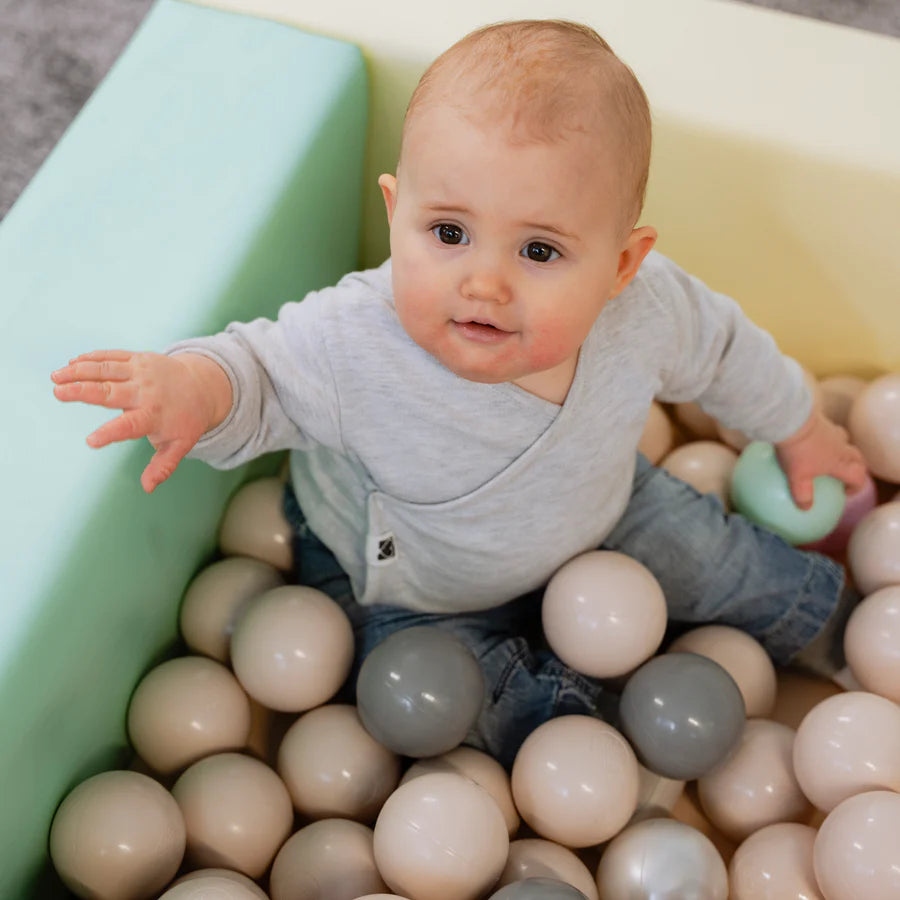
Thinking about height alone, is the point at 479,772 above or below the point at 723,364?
below

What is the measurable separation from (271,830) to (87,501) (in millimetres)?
320

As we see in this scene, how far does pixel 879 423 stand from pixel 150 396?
0.74 metres

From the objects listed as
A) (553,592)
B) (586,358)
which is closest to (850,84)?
(586,358)

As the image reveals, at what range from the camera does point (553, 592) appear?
1047mm

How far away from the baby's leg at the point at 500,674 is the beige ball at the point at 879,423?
38 cm

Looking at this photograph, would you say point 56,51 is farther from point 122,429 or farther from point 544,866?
point 544,866

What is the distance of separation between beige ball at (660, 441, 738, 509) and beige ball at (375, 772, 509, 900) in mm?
461

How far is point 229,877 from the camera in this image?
0.92 meters

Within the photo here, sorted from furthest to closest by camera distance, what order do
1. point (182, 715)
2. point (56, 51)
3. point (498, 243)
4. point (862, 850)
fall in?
1. point (56, 51)
2. point (182, 715)
3. point (862, 850)
4. point (498, 243)

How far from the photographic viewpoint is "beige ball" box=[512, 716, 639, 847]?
3.15 ft

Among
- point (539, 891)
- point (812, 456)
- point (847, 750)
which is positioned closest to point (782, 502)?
point (812, 456)

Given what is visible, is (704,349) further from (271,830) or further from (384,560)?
(271,830)

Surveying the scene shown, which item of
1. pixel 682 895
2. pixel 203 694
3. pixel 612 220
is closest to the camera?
pixel 612 220

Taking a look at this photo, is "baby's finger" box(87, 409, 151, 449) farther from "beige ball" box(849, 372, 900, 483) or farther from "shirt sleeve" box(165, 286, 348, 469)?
"beige ball" box(849, 372, 900, 483)
